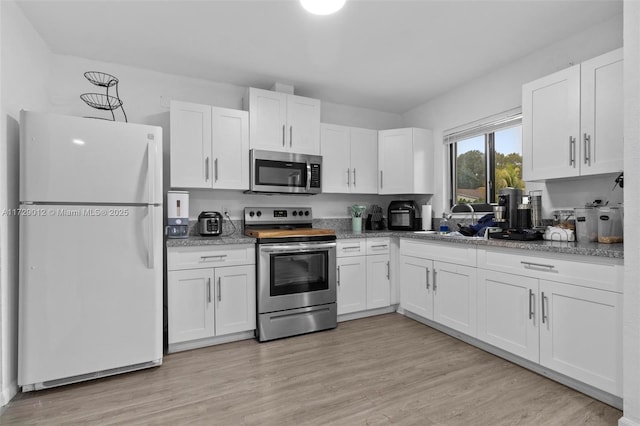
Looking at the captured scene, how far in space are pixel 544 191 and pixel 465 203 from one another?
891 millimetres

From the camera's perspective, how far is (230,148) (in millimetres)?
3127

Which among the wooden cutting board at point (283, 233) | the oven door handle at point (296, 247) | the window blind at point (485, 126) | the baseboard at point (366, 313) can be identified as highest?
the window blind at point (485, 126)

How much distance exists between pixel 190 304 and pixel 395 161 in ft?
8.89

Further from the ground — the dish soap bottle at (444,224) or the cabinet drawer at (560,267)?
the dish soap bottle at (444,224)

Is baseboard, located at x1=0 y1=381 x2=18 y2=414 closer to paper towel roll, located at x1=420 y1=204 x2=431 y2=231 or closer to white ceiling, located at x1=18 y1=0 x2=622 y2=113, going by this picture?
white ceiling, located at x1=18 y1=0 x2=622 y2=113

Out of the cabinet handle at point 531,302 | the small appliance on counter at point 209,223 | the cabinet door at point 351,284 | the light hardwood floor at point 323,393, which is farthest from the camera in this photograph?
the cabinet door at point 351,284

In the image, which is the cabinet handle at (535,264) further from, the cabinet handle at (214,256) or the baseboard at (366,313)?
the cabinet handle at (214,256)

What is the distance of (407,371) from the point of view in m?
2.27

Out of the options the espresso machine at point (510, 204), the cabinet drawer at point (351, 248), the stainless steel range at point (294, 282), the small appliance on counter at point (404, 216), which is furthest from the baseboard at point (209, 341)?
the espresso machine at point (510, 204)

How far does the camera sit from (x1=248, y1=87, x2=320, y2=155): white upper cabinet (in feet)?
10.6

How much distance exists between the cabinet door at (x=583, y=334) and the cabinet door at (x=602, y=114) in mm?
843

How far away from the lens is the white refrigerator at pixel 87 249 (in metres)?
2.02

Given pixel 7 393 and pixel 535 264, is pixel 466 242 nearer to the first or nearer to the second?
pixel 535 264

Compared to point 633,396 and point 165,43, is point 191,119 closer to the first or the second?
point 165,43
